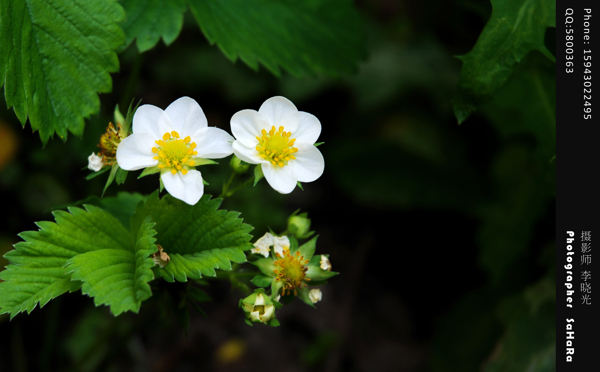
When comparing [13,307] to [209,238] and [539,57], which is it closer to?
[209,238]

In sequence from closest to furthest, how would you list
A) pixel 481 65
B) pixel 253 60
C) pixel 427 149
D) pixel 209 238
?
pixel 209 238
pixel 481 65
pixel 253 60
pixel 427 149

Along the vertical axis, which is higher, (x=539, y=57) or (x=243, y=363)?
(x=539, y=57)

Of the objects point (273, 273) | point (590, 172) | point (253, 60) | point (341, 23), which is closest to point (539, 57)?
point (590, 172)

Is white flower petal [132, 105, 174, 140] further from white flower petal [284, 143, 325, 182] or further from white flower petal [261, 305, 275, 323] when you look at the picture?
white flower petal [261, 305, 275, 323]

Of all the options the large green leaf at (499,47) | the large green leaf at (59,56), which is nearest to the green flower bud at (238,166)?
the large green leaf at (59,56)

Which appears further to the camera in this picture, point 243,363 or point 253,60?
point 243,363

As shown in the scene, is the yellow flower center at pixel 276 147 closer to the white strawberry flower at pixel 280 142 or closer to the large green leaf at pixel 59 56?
the white strawberry flower at pixel 280 142
